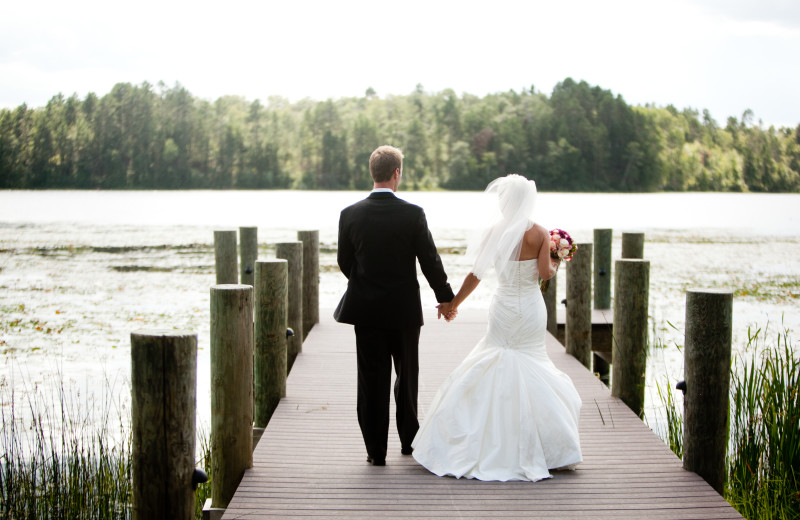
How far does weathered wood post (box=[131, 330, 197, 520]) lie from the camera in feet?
11.6

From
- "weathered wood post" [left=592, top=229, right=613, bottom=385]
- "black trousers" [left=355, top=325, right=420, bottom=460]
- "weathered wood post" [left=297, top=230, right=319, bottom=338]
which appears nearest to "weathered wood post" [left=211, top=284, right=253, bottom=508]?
"black trousers" [left=355, top=325, right=420, bottom=460]

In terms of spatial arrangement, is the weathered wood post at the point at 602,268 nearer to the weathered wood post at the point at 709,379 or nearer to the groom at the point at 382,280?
the weathered wood post at the point at 709,379

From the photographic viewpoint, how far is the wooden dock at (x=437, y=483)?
4.20 metres

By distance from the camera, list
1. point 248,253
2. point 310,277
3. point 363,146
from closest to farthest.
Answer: point 310,277 → point 248,253 → point 363,146

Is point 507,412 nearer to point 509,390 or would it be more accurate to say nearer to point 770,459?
point 509,390

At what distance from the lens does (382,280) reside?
4.66 meters

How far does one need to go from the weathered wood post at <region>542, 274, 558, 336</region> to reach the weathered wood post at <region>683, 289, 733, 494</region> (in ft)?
11.5

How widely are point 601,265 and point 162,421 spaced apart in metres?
8.23

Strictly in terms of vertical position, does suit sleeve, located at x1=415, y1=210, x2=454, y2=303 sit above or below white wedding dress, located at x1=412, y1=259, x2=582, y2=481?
above

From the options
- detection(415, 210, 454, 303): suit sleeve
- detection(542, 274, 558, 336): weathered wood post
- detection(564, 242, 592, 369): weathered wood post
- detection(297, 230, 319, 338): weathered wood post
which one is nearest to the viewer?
detection(415, 210, 454, 303): suit sleeve

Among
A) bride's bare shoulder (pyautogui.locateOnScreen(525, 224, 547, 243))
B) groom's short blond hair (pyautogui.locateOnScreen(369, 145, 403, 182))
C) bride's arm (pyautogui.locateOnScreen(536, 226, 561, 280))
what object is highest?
groom's short blond hair (pyautogui.locateOnScreen(369, 145, 403, 182))

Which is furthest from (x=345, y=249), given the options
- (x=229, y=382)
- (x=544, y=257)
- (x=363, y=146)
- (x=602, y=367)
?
(x=363, y=146)

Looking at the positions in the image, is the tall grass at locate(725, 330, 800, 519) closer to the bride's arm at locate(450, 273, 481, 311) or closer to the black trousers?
the bride's arm at locate(450, 273, 481, 311)

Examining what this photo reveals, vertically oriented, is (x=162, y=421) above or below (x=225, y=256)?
below
